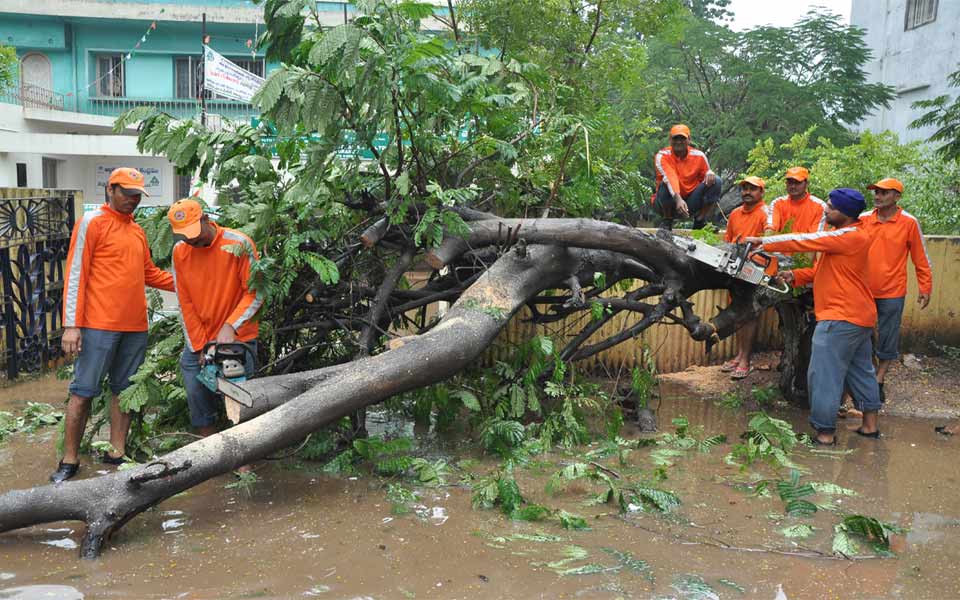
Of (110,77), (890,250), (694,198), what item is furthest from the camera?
(110,77)

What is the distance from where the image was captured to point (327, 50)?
4.50 m

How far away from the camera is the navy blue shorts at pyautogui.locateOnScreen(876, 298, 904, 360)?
22.9 ft

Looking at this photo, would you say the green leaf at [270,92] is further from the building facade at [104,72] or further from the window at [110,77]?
the window at [110,77]

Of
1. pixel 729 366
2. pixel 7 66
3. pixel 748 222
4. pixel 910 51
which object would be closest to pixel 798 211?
pixel 748 222

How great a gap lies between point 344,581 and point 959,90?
18.0m

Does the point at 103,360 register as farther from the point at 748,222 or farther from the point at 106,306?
the point at 748,222

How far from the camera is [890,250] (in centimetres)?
687

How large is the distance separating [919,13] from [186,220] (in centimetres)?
1964

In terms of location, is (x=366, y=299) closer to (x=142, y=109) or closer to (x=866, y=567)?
(x=142, y=109)

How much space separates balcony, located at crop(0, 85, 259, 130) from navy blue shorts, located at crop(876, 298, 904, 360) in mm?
18695

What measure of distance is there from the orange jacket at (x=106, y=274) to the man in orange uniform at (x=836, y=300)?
4.16 meters

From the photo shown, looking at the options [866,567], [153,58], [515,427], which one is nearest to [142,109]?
[515,427]

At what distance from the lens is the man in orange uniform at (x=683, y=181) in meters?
7.78

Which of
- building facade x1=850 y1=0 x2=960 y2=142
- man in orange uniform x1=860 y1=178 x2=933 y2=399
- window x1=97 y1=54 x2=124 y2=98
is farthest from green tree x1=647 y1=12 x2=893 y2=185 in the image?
window x1=97 y1=54 x2=124 y2=98
